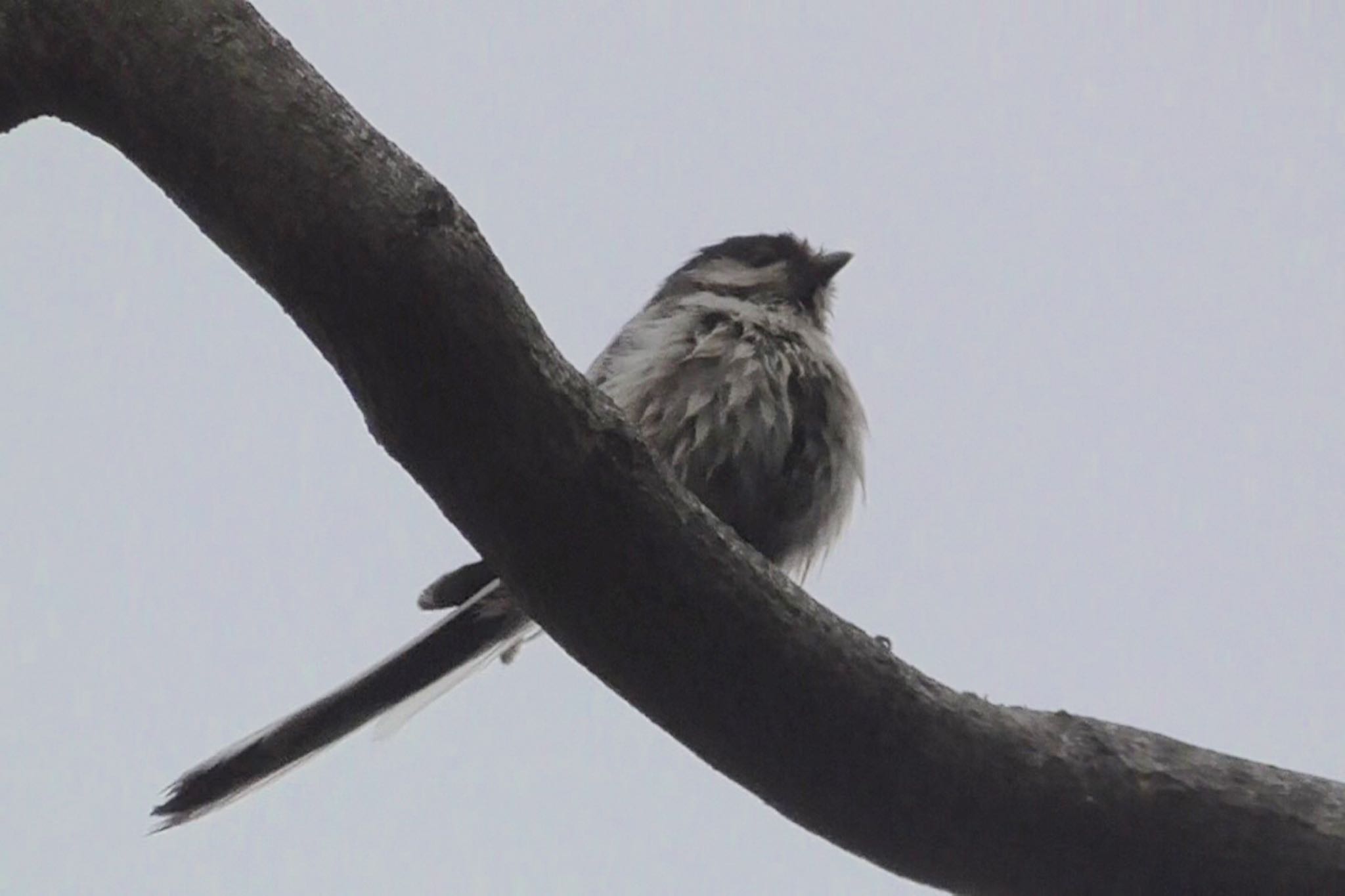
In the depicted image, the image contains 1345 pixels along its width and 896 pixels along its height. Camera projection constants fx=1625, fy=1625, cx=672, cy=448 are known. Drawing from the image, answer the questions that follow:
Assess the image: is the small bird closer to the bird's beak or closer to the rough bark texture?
the bird's beak

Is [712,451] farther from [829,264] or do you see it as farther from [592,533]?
[592,533]

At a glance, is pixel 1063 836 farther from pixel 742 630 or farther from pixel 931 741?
pixel 742 630

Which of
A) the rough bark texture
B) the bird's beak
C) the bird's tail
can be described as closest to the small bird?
the bird's tail

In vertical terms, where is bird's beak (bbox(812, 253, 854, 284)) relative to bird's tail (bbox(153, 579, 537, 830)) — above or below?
above

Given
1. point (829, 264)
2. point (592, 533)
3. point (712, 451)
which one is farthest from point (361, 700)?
point (829, 264)

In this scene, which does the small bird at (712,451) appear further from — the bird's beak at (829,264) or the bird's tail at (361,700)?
the bird's beak at (829,264)
